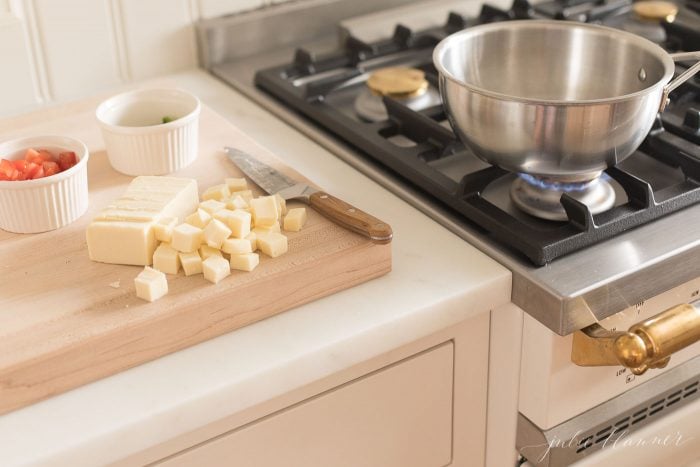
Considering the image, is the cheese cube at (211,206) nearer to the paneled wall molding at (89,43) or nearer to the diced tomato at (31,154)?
the diced tomato at (31,154)

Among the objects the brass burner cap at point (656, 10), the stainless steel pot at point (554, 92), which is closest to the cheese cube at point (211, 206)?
the stainless steel pot at point (554, 92)

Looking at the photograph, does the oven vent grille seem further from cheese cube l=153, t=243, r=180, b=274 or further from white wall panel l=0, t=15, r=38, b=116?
white wall panel l=0, t=15, r=38, b=116

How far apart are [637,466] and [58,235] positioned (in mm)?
672

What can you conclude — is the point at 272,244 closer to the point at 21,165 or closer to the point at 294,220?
the point at 294,220

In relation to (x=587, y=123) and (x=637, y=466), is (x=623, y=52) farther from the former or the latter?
(x=637, y=466)

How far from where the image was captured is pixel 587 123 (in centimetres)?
84

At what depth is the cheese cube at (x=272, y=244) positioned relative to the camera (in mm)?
841

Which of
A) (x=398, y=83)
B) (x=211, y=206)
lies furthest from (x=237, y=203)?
(x=398, y=83)

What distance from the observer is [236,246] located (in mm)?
829

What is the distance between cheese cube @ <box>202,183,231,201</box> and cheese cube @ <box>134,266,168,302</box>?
0.14 m

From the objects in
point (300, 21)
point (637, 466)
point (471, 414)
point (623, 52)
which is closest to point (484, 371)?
point (471, 414)

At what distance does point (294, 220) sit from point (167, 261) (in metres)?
0.13

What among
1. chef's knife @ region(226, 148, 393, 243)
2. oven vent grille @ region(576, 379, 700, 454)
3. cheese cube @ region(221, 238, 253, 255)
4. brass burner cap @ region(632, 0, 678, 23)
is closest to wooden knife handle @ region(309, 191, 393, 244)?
chef's knife @ region(226, 148, 393, 243)

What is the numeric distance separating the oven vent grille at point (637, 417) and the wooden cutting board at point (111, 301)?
0.29 metres
